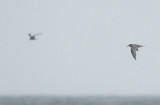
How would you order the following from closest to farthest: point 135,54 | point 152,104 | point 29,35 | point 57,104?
1. point 135,54
2. point 29,35
3. point 152,104
4. point 57,104

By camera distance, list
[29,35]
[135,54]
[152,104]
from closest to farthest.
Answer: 1. [135,54]
2. [29,35]
3. [152,104]

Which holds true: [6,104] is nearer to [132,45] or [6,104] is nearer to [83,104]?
[83,104]

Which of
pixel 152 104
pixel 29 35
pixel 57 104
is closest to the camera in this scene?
pixel 29 35

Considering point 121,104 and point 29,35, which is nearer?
point 29,35

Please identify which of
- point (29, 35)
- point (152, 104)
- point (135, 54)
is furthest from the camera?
point (152, 104)

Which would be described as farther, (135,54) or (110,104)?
(110,104)

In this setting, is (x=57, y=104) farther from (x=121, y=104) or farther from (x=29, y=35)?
(x=29, y=35)

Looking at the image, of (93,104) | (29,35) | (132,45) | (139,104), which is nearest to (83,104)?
(93,104)

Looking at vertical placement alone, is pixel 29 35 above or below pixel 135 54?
above

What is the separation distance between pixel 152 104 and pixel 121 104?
22.4ft

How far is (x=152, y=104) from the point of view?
112625 mm

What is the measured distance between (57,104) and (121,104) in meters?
12.9

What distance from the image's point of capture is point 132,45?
170 ft

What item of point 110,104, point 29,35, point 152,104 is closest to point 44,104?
point 110,104
